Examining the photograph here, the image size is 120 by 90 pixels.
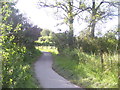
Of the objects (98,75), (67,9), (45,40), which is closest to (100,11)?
(67,9)

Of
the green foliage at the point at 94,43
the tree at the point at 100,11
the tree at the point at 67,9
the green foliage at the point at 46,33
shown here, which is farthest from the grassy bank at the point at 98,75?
the green foliage at the point at 46,33

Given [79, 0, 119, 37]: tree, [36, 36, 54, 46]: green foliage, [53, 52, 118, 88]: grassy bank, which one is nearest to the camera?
[53, 52, 118, 88]: grassy bank

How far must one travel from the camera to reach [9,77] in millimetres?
1920

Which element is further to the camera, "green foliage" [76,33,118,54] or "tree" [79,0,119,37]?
"tree" [79,0,119,37]

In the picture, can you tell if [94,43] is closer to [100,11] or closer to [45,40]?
[100,11]

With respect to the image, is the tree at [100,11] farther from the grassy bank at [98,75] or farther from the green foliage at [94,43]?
the grassy bank at [98,75]

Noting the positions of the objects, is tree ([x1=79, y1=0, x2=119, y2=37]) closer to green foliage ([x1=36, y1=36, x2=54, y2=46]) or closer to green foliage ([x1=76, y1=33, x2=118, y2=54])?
green foliage ([x1=76, y1=33, x2=118, y2=54])

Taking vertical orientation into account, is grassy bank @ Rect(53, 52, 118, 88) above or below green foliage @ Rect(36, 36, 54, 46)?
below

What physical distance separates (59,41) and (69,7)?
83.5 inches

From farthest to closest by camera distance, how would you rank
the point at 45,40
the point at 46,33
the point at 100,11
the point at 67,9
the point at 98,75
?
the point at 45,40 < the point at 46,33 < the point at 67,9 < the point at 100,11 < the point at 98,75

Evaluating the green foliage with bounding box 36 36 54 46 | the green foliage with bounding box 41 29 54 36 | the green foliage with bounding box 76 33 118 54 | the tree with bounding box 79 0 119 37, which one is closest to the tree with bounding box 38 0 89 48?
the tree with bounding box 79 0 119 37

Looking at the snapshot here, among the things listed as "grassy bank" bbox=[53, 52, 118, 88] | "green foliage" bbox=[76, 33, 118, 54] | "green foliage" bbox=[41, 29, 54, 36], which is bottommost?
"grassy bank" bbox=[53, 52, 118, 88]

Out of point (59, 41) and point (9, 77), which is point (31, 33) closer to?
point (59, 41)

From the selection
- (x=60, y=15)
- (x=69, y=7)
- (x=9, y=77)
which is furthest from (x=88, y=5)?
(x=9, y=77)
